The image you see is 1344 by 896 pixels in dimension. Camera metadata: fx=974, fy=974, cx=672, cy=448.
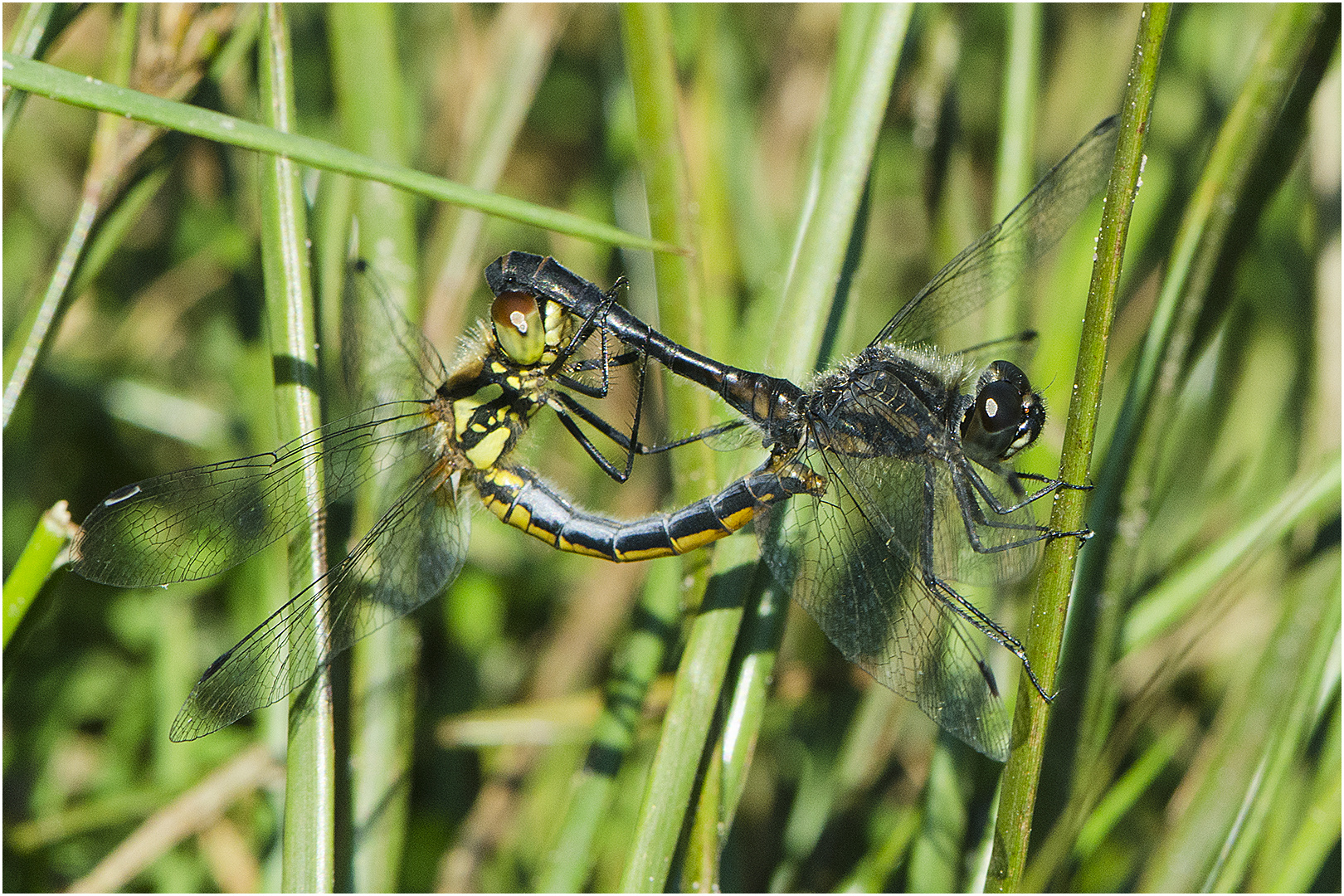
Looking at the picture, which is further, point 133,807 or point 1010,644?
point 133,807

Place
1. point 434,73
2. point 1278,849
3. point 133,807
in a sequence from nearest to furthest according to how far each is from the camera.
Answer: point 1278,849
point 133,807
point 434,73

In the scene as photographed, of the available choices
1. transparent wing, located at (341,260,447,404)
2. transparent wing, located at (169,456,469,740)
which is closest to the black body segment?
transparent wing, located at (169,456,469,740)

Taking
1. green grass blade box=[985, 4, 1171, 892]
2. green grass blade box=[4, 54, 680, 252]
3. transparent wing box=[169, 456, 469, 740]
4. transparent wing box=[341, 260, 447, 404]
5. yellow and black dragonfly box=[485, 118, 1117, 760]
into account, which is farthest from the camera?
transparent wing box=[341, 260, 447, 404]

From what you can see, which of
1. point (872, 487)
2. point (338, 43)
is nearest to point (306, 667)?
point (872, 487)

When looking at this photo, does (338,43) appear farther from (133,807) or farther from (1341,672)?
(1341,672)

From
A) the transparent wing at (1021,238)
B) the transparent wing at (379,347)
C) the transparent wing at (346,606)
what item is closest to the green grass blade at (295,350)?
the transparent wing at (346,606)

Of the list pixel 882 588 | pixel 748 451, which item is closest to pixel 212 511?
pixel 748 451

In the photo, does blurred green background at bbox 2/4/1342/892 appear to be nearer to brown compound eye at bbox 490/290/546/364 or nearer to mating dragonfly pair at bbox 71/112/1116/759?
mating dragonfly pair at bbox 71/112/1116/759

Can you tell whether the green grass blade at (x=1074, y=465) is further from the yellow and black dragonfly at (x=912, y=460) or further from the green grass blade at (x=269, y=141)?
the green grass blade at (x=269, y=141)
